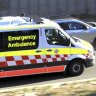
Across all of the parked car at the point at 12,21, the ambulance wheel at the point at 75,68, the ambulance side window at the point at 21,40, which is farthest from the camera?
the ambulance wheel at the point at 75,68

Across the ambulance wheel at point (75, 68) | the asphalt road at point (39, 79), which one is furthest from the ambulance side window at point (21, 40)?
the ambulance wheel at point (75, 68)

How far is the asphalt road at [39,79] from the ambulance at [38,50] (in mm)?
247

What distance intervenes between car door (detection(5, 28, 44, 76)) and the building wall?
1450cm

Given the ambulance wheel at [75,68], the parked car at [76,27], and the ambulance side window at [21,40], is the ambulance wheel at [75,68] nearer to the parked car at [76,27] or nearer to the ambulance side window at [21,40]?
the ambulance side window at [21,40]

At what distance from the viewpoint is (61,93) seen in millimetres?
5156

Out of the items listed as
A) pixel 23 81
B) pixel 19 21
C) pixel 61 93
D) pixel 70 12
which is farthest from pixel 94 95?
pixel 70 12

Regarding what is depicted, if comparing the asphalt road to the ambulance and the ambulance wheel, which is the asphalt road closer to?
the ambulance wheel

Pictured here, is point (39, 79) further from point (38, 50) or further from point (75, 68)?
point (75, 68)

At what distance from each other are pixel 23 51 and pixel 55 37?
1.00 meters

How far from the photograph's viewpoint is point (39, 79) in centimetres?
694

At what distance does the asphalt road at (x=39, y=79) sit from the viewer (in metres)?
6.63

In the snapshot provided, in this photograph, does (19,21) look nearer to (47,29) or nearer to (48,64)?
(47,29)

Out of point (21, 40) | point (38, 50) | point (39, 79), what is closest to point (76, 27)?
point (39, 79)

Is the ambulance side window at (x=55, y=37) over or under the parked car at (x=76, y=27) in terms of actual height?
under
